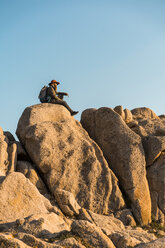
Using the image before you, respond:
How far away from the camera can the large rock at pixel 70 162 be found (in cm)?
2155

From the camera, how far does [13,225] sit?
12.8 m

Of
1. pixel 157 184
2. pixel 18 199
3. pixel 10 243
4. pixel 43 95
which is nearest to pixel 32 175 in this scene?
pixel 18 199

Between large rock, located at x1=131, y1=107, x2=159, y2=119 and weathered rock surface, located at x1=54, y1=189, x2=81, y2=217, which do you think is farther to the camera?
large rock, located at x1=131, y1=107, x2=159, y2=119

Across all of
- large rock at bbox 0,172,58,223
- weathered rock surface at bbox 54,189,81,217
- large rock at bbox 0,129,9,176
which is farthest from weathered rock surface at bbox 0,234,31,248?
large rock at bbox 0,129,9,176

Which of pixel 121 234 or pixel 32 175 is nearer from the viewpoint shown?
pixel 121 234

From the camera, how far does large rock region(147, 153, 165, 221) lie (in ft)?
77.3

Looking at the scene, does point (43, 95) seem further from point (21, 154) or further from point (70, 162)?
point (70, 162)

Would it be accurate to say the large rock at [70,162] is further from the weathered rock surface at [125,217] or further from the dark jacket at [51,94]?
the dark jacket at [51,94]

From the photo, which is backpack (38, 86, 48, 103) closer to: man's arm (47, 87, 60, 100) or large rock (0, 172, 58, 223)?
man's arm (47, 87, 60, 100)

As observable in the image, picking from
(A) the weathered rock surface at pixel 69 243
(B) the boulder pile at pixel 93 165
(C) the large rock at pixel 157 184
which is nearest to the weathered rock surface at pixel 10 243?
(A) the weathered rock surface at pixel 69 243

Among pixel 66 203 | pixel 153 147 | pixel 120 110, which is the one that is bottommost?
pixel 66 203

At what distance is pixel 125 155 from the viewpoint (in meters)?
23.6

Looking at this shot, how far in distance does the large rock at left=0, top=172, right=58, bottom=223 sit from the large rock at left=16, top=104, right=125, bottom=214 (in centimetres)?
483

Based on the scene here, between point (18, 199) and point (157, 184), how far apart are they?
12053 millimetres
